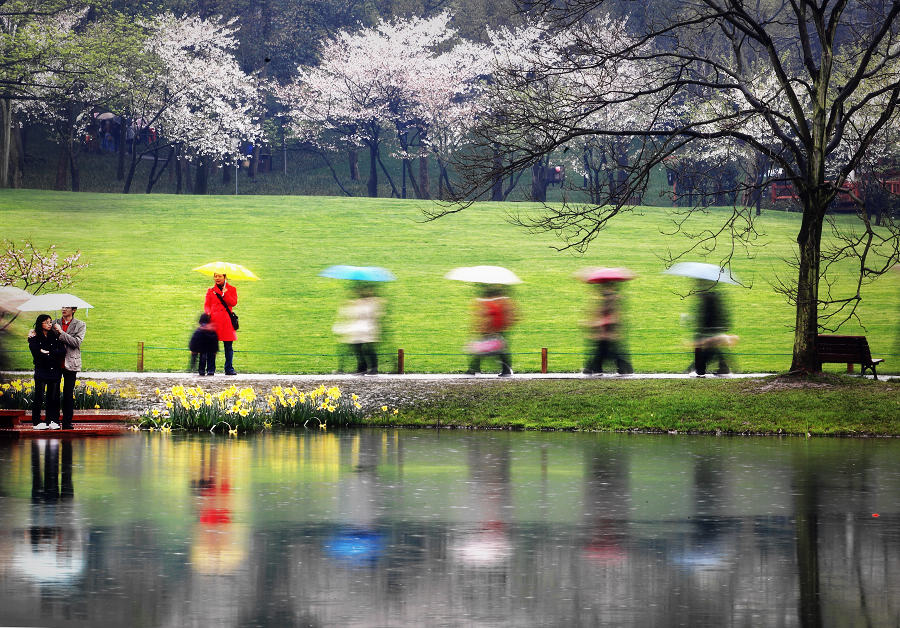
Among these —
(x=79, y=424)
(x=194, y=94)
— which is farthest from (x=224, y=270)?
(x=194, y=94)

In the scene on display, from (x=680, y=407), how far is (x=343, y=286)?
2172cm

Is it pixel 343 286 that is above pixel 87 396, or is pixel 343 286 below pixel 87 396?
above

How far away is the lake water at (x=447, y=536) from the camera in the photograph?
8414mm

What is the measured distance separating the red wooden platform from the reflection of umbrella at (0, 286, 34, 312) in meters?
2.80

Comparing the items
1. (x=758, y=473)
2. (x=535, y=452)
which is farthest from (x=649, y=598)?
(x=535, y=452)

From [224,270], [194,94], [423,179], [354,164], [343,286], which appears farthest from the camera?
[354,164]

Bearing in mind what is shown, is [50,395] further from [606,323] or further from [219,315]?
[606,323]

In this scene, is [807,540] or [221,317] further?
[221,317]

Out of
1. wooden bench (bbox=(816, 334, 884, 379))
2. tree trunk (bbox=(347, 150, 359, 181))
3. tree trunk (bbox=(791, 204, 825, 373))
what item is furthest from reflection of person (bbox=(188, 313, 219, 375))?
tree trunk (bbox=(347, 150, 359, 181))

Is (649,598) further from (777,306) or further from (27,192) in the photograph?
(27,192)

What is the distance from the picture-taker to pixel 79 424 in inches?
821

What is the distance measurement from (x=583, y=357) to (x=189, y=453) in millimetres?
14360

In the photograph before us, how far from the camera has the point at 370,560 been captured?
9938 mm

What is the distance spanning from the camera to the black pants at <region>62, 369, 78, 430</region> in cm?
1928
